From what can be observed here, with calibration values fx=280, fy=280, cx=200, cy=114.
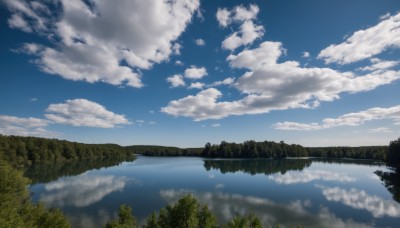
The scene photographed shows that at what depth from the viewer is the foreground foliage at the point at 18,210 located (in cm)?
2528

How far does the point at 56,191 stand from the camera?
6981cm

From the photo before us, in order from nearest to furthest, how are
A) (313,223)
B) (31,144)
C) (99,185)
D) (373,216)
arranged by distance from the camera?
(313,223), (373,216), (99,185), (31,144)

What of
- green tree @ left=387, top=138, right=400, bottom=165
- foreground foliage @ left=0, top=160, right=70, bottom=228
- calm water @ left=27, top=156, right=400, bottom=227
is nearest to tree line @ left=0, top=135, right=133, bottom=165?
calm water @ left=27, top=156, right=400, bottom=227

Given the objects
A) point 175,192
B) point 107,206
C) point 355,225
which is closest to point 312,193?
point 355,225

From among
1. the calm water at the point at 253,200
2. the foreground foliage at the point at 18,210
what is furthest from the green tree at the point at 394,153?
the foreground foliage at the point at 18,210

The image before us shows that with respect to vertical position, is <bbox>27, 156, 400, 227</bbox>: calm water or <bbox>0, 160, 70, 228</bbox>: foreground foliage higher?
<bbox>0, 160, 70, 228</bbox>: foreground foliage

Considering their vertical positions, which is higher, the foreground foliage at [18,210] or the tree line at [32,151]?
the tree line at [32,151]

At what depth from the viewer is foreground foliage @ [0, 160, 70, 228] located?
25.3 metres

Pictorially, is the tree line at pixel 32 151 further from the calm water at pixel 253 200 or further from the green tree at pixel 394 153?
the green tree at pixel 394 153

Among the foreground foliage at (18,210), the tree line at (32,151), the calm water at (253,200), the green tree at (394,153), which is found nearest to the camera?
the foreground foliage at (18,210)

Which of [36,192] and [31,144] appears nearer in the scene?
[36,192]

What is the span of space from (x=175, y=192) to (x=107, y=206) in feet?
61.9

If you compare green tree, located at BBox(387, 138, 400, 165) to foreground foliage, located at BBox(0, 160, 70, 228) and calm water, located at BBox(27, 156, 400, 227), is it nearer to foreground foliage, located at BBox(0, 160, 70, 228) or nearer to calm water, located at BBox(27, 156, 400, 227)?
calm water, located at BBox(27, 156, 400, 227)

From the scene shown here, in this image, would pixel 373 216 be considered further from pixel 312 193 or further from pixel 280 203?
pixel 312 193
